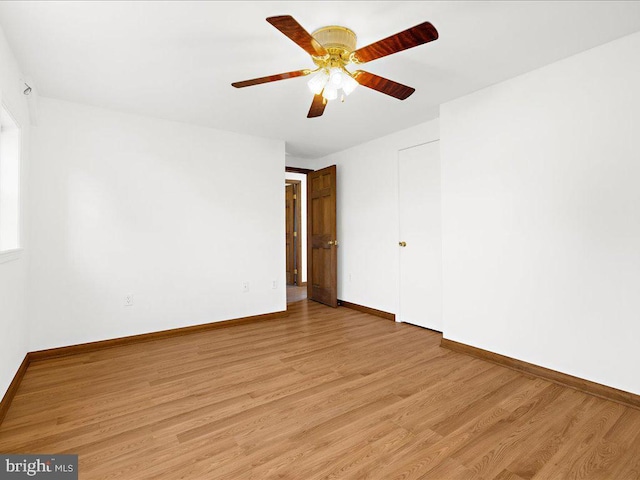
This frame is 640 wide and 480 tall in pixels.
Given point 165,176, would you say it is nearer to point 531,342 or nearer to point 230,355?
point 230,355

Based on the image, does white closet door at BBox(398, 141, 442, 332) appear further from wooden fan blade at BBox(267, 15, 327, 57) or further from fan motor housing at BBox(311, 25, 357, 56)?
wooden fan blade at BBox(267, 15, 327, 57)

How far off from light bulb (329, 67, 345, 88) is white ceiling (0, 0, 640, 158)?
10.7 inches

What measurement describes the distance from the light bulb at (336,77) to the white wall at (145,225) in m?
2.34

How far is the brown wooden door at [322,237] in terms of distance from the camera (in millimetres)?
4891

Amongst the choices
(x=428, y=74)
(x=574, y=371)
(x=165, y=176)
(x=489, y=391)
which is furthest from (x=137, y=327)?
(x=574, y=371)

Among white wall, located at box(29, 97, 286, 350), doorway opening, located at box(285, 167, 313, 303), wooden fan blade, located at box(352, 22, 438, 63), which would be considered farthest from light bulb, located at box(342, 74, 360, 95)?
doorway opening, located at box(285, 167, 313, 303)

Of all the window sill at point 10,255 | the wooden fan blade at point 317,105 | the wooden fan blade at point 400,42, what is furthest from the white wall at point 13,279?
the wooden fan blade at point 400,42

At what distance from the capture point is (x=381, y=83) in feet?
6.93

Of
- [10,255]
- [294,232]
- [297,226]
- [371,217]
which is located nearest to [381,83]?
[371,217]

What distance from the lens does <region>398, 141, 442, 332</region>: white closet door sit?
3.65m

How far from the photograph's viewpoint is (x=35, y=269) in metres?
2.89

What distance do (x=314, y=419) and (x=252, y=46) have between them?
243 centimetres

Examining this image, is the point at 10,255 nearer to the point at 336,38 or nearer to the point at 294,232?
the point at 336,38

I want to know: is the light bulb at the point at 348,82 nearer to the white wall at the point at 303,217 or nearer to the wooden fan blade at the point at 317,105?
the wooden fan blade at the point at 317,105
